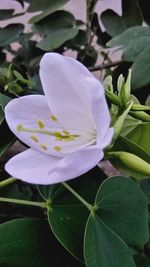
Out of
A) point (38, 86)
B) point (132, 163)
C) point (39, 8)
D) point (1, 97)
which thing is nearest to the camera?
point (132, 163)

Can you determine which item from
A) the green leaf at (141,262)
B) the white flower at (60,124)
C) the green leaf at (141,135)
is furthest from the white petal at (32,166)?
the green leaf at (141,262)

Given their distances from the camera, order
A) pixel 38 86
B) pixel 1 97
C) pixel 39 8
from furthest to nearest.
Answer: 1. pixel 39 8
2. pixel 38 86
3. pixel 1 97

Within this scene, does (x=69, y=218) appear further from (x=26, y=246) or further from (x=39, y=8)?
(x=39, y=8)

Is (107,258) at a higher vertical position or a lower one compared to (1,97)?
lower

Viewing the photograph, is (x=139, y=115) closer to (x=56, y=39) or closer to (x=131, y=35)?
(x=131, y=35)

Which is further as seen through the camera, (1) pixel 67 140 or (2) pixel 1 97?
(2) pixel 1 97

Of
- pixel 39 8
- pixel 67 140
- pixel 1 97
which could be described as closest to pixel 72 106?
pixel 67 140
